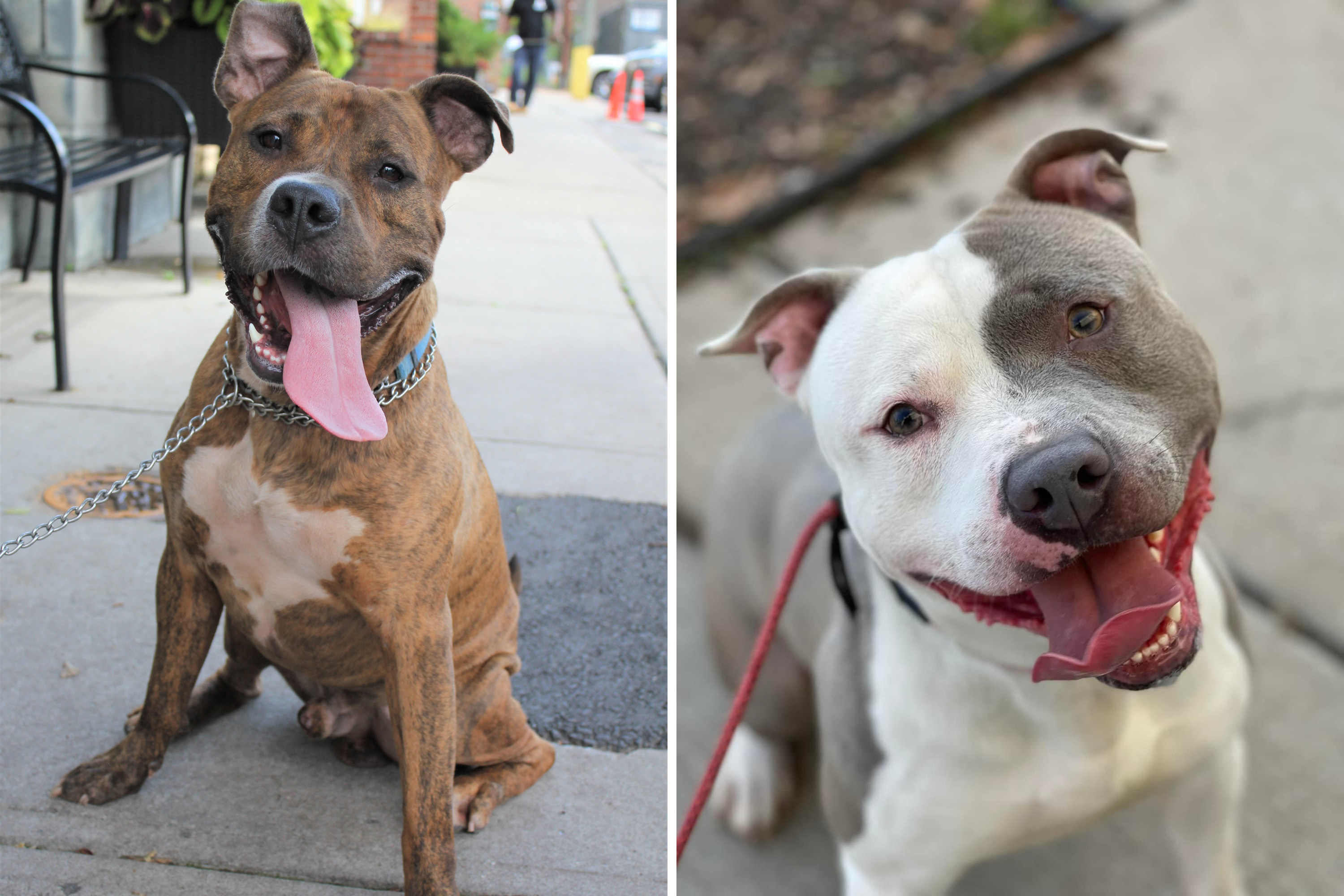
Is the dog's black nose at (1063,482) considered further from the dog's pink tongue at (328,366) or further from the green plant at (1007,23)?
the green plant at (1007,23)

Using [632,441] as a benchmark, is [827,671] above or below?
above

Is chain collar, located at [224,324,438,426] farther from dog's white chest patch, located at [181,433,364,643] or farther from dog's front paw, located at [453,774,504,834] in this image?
dog's front paw, located at [453,774,504,834]

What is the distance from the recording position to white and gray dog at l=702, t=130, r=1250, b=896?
66.5 inches

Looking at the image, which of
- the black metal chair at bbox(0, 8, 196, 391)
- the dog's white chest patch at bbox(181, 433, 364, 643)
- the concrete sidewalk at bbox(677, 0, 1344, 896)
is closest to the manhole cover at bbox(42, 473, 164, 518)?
the black metal chair at bbox(0, 8, 196, 391)

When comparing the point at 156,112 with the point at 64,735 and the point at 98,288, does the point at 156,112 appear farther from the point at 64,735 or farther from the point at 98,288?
the point at 64,735

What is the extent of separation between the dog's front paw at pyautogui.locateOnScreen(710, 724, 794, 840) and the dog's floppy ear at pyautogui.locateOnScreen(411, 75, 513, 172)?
1.70 meters

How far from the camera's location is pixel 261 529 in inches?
84.0

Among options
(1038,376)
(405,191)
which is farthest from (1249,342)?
(405,191)

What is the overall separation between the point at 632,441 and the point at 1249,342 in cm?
239

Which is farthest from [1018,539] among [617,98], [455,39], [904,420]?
[617,98]

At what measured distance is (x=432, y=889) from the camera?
2.26 metres

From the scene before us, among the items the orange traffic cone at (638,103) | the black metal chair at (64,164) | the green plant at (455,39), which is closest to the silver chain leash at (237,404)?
the black metal chair at (64,164)

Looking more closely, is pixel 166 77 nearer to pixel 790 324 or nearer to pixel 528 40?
pixel 790 324

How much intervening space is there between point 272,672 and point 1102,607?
2.25 m
